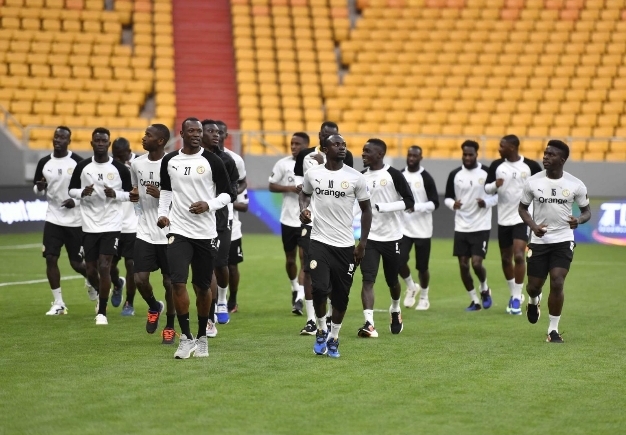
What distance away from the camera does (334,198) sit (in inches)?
427

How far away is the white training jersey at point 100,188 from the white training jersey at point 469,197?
16.0 feet

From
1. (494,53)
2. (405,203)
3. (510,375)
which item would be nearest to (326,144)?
(405,203)

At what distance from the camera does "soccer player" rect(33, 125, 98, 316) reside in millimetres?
14219

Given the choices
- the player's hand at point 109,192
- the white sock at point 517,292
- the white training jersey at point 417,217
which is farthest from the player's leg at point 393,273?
the player's hand at point 109,192

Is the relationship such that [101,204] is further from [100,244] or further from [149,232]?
[149,232]

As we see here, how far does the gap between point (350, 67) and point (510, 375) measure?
25.3m

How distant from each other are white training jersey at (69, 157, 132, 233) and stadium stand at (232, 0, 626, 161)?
53.7ft

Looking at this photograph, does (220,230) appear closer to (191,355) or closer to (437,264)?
(191,355)

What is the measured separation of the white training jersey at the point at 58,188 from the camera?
14.3 metres

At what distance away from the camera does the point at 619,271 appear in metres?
20.9

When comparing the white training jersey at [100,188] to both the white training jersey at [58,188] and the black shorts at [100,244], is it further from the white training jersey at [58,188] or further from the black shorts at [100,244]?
the white training jersey at [58,188]

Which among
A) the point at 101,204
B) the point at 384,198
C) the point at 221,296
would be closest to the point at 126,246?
the point at 101,204

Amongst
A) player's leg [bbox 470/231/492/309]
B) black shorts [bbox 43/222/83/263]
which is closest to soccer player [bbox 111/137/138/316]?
black shorts [bbox 43/222/83/263]

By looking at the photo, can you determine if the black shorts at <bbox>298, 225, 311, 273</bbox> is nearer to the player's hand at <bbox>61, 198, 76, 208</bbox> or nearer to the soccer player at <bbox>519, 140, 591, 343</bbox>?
the soccer player at <bbox>519, 140, 591, 343</bbox>
